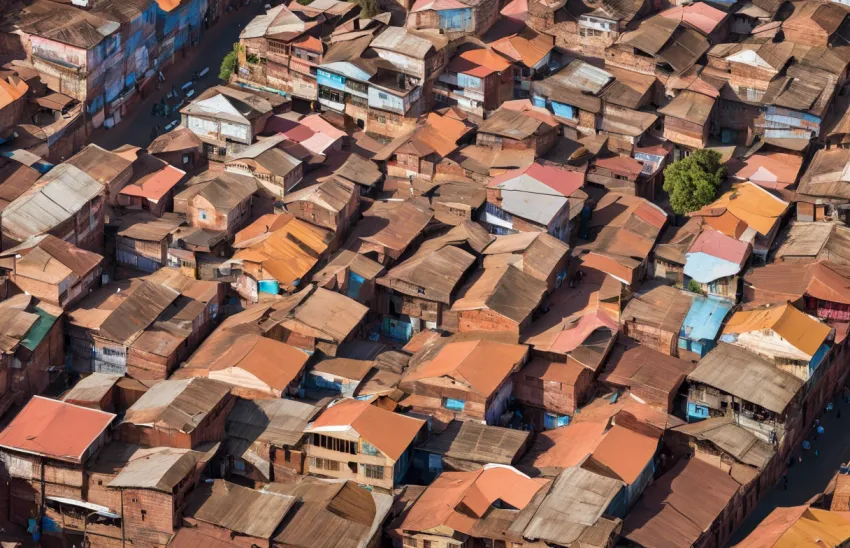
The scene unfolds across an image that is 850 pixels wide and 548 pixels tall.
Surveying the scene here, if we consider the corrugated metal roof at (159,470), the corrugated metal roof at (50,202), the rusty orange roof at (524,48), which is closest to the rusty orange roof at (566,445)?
the corrugated metal roof at (159,470)

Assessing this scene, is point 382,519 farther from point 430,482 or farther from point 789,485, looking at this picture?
point 789,485

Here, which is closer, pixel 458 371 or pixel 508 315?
pixel 458 371

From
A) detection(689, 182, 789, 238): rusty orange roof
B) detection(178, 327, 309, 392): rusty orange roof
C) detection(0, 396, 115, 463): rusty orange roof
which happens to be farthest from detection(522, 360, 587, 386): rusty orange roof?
detection(0, 396, 115, 463): rusty orange roof

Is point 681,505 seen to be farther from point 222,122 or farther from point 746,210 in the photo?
point 222,122

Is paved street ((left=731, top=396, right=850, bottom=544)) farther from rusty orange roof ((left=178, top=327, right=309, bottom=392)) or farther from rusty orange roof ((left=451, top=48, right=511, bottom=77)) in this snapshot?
rusty orange roof ((left=451, top=48, right=511, bottom=77))

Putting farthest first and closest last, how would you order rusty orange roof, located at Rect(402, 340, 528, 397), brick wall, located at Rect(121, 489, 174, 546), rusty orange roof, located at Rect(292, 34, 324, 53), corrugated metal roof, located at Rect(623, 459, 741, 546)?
rusty orange roof, located at Rect(292, 34, 324, 53)
rusty orange roof, located at Rect(402, 340, 528, 397)
corrugated metal roof, located at Rect(623, 459, 741, 546)
brick wall, located at Rect(121, 489, 174, 546)

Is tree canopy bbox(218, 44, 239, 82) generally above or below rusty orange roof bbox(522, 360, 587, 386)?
above

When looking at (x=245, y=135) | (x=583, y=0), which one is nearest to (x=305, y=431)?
(x=245, y=135)
